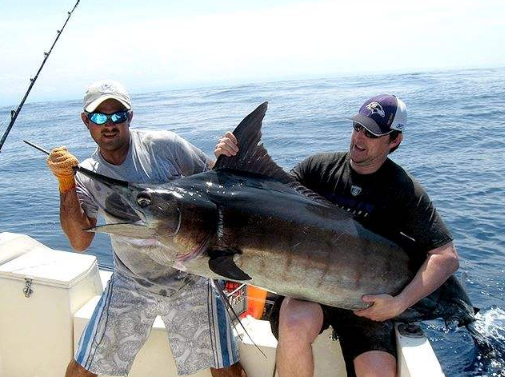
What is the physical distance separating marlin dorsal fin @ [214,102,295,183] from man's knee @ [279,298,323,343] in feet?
1.99

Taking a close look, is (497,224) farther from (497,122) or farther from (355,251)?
(497,122)

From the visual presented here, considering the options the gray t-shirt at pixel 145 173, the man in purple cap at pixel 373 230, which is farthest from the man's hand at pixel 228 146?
the gray t-shirt at pixel 145 173

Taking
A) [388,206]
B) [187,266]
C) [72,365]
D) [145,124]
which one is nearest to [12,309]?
[72,365]

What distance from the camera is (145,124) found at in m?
20.4

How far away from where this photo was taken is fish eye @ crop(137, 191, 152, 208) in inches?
79.0

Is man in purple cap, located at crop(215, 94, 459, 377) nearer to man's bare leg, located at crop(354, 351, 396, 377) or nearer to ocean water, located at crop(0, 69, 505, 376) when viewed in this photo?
man's bare leg, located at crop(354, 351, 396, 377)

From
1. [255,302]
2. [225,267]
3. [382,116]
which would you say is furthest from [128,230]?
[255,302]

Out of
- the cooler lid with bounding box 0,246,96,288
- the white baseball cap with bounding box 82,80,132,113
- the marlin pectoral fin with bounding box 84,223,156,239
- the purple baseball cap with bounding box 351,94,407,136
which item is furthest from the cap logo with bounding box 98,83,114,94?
the purple baseball cap with bounding box 351,94,407,136

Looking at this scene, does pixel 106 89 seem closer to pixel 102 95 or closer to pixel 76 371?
pixel 102 95

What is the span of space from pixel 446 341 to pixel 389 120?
2.35 metres

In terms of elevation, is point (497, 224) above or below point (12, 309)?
below

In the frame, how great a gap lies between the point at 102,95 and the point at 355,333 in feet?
5.46

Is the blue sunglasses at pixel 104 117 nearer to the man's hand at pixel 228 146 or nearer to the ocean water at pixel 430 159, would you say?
the man's hand at pixel 228 146

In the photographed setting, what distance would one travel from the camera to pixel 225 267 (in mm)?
1951
